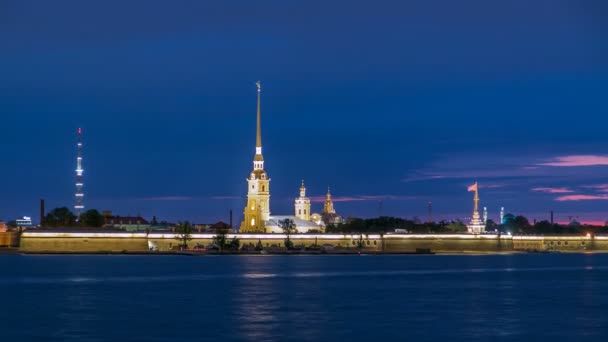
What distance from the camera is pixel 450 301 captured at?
58.2m

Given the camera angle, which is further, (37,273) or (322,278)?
(37,273)

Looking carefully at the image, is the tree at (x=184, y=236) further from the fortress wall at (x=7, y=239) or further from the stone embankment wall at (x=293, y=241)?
the fortress wall at (x=7, y=239)

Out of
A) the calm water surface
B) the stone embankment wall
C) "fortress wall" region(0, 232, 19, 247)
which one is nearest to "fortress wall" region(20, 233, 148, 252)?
the stone embankment wall

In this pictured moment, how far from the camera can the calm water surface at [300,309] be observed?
42.7 meters

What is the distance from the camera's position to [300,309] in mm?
52938

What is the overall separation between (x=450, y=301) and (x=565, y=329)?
1393cm

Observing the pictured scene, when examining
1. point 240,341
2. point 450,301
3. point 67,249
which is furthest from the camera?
point 67,249

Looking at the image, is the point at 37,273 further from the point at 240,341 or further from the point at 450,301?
the point at 240,341

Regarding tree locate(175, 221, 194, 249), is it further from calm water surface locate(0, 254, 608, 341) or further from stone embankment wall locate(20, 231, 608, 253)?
calm water surface locate(0, 254, 608, 341)

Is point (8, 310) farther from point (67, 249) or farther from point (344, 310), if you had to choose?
point (67, 249)

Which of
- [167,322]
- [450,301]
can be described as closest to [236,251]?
[450,301]

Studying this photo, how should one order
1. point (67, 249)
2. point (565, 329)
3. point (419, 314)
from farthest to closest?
point (67, 249) < point (419, 314) < point (565, 329)

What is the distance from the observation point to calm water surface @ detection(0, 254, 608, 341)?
4272cm

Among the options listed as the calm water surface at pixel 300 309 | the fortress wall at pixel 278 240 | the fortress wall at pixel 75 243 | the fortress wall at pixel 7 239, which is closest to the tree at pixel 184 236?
the fortress wall at pixel 278 240
